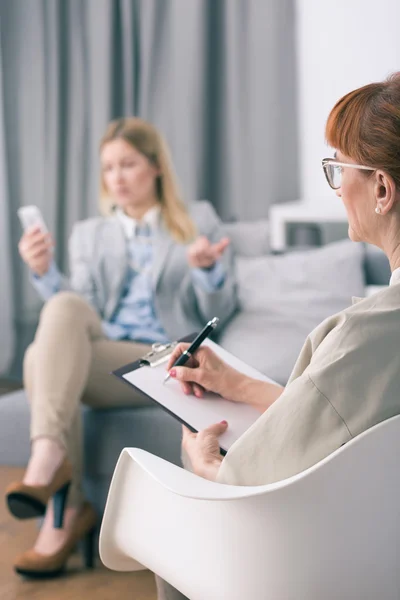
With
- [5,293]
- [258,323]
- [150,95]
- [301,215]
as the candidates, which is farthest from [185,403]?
[150,95]

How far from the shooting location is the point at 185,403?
4.19 ft

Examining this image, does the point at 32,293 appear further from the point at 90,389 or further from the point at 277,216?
the point at 90,389

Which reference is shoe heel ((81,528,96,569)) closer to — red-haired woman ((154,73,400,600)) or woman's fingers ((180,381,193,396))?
woman's fingers ((180,381,193,396))

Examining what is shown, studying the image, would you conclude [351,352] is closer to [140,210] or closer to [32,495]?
[32,495]

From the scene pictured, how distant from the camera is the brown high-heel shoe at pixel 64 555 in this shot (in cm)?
184

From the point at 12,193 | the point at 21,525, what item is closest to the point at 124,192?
the point at 21,525

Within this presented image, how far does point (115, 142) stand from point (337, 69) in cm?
139

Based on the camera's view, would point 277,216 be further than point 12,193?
No

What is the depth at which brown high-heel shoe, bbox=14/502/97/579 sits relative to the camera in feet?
6.05

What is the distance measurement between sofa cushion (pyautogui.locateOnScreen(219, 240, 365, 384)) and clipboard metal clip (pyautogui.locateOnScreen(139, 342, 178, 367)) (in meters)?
0.89

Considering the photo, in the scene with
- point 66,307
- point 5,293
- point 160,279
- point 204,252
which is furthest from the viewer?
point 5,293

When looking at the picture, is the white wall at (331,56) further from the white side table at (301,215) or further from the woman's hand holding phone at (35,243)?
the woman's hand holding phone at (35,243)

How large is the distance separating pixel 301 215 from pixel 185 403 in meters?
2.16

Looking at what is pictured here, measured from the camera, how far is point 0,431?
2092 mm
